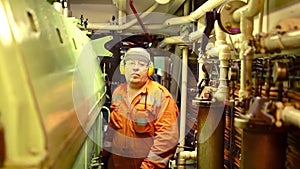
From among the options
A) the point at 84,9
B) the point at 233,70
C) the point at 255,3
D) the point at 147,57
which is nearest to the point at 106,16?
the point at 84,9

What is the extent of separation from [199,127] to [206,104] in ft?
0.72

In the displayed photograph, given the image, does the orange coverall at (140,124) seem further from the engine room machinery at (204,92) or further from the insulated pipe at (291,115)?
the insulated pipe at (291,115)

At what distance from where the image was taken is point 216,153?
9.41 ft

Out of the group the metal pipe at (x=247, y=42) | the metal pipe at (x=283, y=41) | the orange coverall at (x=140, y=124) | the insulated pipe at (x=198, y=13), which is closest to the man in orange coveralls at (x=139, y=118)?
the orange coverall at (x=140, y=124)

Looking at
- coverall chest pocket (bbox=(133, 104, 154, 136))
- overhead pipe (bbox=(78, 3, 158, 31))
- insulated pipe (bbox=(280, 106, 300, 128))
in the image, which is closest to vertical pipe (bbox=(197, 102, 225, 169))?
coverall chest pocket (bbox=(133, 104, 154, 136))

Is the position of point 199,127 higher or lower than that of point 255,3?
lower

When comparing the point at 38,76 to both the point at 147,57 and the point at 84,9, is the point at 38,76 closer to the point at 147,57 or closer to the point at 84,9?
the point at 147,57

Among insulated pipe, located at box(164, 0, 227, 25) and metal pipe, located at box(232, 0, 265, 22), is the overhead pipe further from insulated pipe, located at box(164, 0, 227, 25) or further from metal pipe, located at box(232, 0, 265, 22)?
metal pipe, located at box(232, 0, 265, 22)

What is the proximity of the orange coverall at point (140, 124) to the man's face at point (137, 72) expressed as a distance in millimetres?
72

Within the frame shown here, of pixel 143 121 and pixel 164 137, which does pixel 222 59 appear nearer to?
pixel 164 137

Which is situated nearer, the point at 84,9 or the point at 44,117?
the point at 44,117

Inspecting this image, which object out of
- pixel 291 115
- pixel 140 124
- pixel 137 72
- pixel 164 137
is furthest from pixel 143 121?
pixel 291 115

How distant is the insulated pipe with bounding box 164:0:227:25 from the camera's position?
3242mm

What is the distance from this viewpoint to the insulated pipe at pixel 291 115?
1.28 meters
